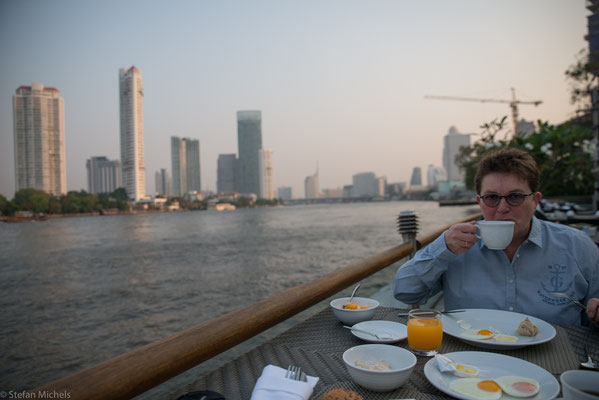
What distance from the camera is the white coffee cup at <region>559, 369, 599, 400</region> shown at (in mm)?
568

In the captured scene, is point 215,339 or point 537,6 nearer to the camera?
point 215,339

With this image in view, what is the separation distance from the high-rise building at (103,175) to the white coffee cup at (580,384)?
125m

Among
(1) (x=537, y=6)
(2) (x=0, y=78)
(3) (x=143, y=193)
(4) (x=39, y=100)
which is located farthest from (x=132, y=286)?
(3) (x=143, y=193)

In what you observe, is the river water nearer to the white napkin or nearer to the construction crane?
the white napkin

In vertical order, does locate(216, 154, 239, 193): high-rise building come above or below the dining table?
above

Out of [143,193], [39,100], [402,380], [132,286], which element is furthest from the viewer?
[143,193]

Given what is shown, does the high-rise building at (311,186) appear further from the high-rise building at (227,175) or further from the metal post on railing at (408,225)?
the metal post on railing at (408,225)

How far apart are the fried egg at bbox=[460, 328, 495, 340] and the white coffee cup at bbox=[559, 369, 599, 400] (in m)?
0.47

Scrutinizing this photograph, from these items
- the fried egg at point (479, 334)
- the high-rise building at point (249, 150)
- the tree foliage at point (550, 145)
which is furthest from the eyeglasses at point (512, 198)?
the high-rise building at point (249, 150)

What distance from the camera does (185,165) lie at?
134125 mm

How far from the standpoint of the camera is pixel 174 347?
89cm

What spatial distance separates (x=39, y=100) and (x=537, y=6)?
64.7 meters

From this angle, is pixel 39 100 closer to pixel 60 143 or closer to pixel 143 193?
pixel 60 143

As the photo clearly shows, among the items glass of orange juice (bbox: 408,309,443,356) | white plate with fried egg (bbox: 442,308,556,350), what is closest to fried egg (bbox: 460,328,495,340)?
white plate with fried egg (bbox: 442,308,556,350)
